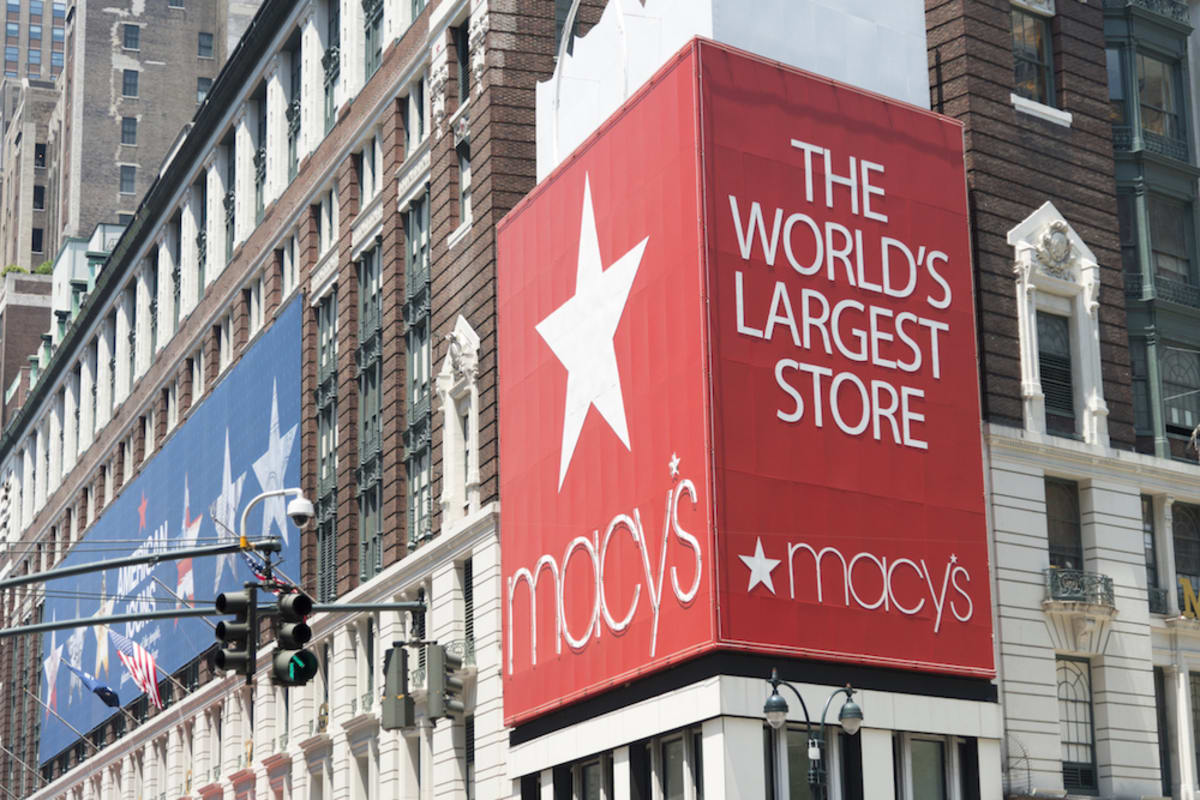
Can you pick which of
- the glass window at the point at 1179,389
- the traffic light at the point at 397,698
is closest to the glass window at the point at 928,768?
the glass window at the point at 1179,389

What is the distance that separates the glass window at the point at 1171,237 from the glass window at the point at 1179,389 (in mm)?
2493

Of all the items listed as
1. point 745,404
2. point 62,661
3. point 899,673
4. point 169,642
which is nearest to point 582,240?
point 745,404

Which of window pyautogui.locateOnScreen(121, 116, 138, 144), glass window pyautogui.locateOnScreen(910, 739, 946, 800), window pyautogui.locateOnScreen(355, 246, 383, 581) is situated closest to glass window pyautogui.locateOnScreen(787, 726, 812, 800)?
glass window pyautogui.locateOnScreen(910, 739, 946, 800)

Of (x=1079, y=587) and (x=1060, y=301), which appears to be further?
(x=1060, y=301)

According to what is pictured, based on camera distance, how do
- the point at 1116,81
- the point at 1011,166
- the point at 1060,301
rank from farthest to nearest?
the point at 1116,81 < the point at 1011,166 < the point at 1060,301

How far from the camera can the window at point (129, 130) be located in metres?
162

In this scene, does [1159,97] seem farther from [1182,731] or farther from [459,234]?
[459,234]

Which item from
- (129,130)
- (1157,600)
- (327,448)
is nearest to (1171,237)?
(1157,600)

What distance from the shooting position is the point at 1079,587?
1973 inches

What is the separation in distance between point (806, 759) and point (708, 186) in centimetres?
1375

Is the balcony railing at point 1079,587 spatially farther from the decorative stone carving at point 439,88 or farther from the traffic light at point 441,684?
the decorative stone carving at point 439,88

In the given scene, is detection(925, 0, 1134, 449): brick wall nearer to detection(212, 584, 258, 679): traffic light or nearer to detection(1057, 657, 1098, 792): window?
detection(1057, 657, 1098, 792): window

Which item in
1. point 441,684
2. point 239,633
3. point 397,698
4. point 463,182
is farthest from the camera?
point 463,182

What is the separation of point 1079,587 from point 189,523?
4699 centimetres
